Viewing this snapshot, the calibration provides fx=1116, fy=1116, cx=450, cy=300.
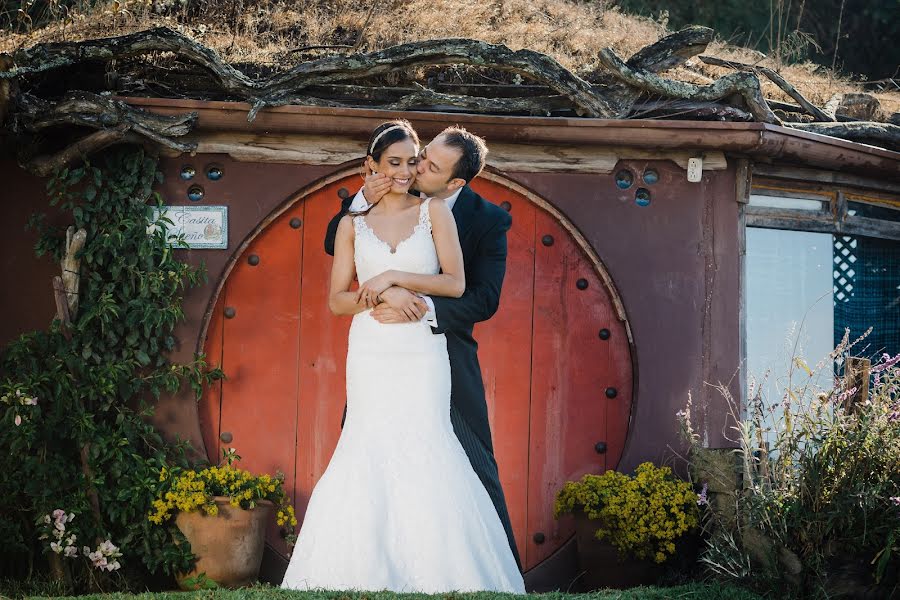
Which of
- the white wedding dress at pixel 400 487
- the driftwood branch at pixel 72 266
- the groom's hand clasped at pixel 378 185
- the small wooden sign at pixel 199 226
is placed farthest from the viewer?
the small wooden sign at pixel 199 226

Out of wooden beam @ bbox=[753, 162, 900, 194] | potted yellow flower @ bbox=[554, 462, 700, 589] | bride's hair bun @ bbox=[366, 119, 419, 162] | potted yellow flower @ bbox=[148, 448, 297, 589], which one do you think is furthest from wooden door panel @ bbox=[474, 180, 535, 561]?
→ bride's hair bun @ bbox=[366, 119, 419, 162]

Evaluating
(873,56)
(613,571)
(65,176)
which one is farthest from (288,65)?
(873,56)

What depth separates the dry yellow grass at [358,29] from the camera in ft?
23.1

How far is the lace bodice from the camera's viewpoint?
4648mm

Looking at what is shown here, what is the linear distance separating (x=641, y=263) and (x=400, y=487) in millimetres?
2714

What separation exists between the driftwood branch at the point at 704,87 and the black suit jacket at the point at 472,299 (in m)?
1.97

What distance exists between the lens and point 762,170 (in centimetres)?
680

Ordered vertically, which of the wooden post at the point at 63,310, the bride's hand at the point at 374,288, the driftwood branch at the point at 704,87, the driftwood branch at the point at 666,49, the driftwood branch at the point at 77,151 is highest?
the driftwood branch at the point at 666,49

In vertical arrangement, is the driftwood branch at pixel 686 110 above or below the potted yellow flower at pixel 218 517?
above

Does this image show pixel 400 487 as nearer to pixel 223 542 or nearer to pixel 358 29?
pixel 223 542

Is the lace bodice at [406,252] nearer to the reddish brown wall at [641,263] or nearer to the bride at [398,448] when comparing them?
the bride at [398,448]

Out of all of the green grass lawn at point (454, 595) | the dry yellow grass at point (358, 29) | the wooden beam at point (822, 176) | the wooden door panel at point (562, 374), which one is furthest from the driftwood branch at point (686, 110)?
the green grass lawn at point (454, 595)

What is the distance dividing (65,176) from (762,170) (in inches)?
161

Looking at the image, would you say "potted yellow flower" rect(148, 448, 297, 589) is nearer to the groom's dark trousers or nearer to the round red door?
the round red door
